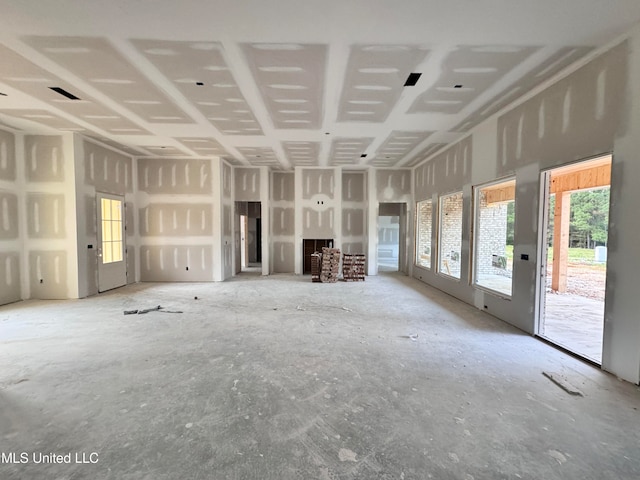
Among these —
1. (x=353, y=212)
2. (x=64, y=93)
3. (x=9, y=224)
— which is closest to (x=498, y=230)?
(x=353, y=212)

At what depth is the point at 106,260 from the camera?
6.81 m

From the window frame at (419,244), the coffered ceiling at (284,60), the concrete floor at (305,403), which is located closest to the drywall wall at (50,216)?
the coffered ceiling at (284,60)

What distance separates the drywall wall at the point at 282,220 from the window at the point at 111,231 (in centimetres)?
432

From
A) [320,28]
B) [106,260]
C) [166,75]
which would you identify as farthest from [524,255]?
[106,260]

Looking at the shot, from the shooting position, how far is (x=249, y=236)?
41.0 feet

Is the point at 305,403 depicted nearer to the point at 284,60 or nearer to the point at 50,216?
the point at 284,60

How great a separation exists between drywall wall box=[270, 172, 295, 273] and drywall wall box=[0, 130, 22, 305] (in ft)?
19.9

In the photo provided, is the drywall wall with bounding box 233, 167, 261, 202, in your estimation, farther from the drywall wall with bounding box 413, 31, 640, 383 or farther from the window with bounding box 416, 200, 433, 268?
the drywall wall with bounding box 413, 31, 640, 383

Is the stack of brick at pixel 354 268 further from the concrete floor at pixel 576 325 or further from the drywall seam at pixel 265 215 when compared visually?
the concrete floor at pixel 576 325

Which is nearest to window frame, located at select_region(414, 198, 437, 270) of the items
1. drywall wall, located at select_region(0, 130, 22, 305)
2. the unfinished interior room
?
the unfinished interior room

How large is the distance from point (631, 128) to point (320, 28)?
3.06 meters

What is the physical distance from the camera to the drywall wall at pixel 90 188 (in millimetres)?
5977

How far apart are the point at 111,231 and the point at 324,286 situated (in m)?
5.38

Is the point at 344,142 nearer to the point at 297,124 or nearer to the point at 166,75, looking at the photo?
the point at 297,124
